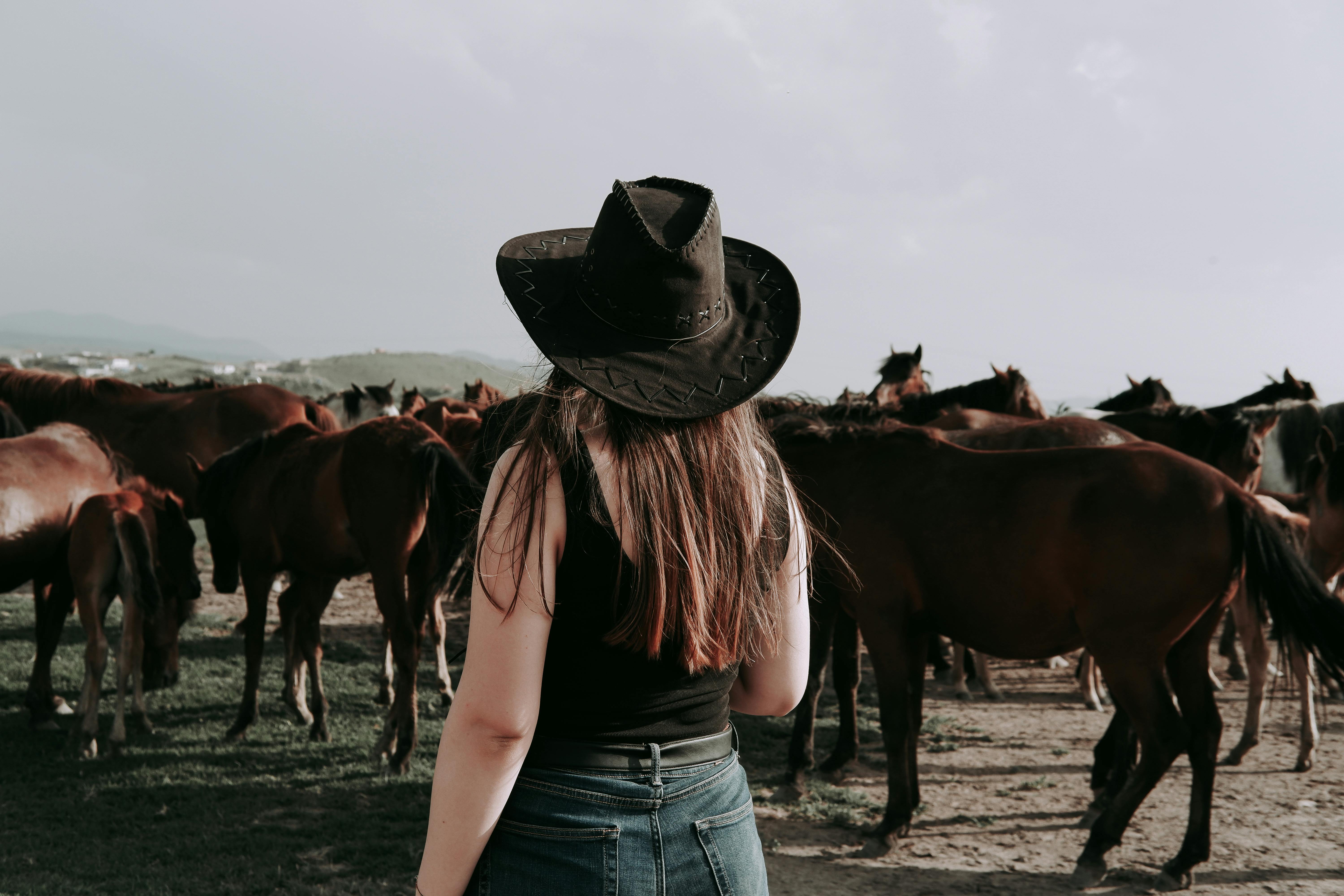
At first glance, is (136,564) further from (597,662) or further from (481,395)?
(481,395)

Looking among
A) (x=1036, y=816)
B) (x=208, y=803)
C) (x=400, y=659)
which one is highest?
(x=400, y=659)

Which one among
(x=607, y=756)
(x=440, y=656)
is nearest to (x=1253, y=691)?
(x=440, y=656)

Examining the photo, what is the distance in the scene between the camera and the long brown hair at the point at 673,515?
4.17ft

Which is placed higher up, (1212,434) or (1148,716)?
(1212,434)

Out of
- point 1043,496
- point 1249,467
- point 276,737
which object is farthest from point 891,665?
point 1249,467

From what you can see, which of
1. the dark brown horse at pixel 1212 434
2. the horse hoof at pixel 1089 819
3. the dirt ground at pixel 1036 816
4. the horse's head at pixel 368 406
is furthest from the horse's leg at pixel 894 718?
the horse's head at pixel 368 406

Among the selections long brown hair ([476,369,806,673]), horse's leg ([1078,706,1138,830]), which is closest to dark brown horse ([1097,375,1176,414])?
horse's leg ([1078,706,1138,830])

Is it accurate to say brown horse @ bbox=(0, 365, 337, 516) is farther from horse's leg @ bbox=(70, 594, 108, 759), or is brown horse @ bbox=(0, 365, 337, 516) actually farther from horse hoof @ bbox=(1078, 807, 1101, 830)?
horse hoof @ bbox=(1078, 807, 1101, 830)

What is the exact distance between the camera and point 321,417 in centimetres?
980

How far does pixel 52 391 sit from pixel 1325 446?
40.6ft

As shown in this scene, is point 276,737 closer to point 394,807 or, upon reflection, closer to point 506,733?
point 394,807

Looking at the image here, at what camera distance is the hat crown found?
4.40ft

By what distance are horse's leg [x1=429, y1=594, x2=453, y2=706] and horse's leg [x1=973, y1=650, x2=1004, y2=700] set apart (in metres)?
4.46

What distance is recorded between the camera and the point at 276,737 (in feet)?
19.0
